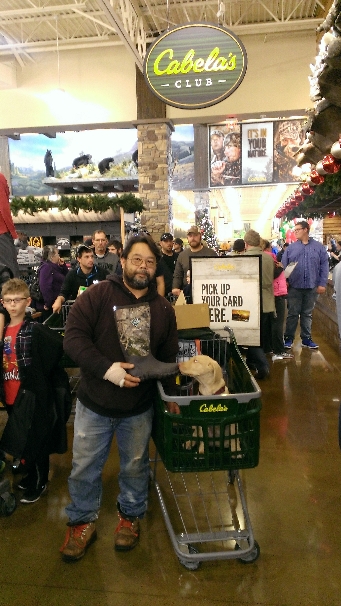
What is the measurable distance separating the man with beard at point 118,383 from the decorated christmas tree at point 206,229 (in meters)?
12.2

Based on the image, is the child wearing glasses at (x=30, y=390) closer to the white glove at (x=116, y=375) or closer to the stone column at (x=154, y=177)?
the white glove at (x=116, y=375)

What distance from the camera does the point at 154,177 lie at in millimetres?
12125

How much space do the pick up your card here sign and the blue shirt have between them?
2911 mm

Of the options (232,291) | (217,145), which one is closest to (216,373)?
(232,291)

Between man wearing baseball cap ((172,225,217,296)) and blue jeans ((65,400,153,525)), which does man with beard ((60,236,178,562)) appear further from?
A: man wearing baseball cap ((172,225,217,296))

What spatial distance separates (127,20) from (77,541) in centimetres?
959

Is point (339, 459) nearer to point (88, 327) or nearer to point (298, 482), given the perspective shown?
point (298, 482)

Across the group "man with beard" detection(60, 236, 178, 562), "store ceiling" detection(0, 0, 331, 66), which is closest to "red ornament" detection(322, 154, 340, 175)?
"man with beard" detection(60, 236, 178, 562)

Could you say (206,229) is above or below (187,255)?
above

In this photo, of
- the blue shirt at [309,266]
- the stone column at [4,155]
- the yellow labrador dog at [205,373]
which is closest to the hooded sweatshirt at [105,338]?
the yellow labrador dog at [205,373]

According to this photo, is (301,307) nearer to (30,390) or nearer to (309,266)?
(309,266)

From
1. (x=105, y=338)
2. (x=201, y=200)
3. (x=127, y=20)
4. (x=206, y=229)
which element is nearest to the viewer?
(x=105, y=338)

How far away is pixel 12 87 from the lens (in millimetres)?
12156

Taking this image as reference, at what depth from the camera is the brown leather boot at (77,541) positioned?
8.21 feet
